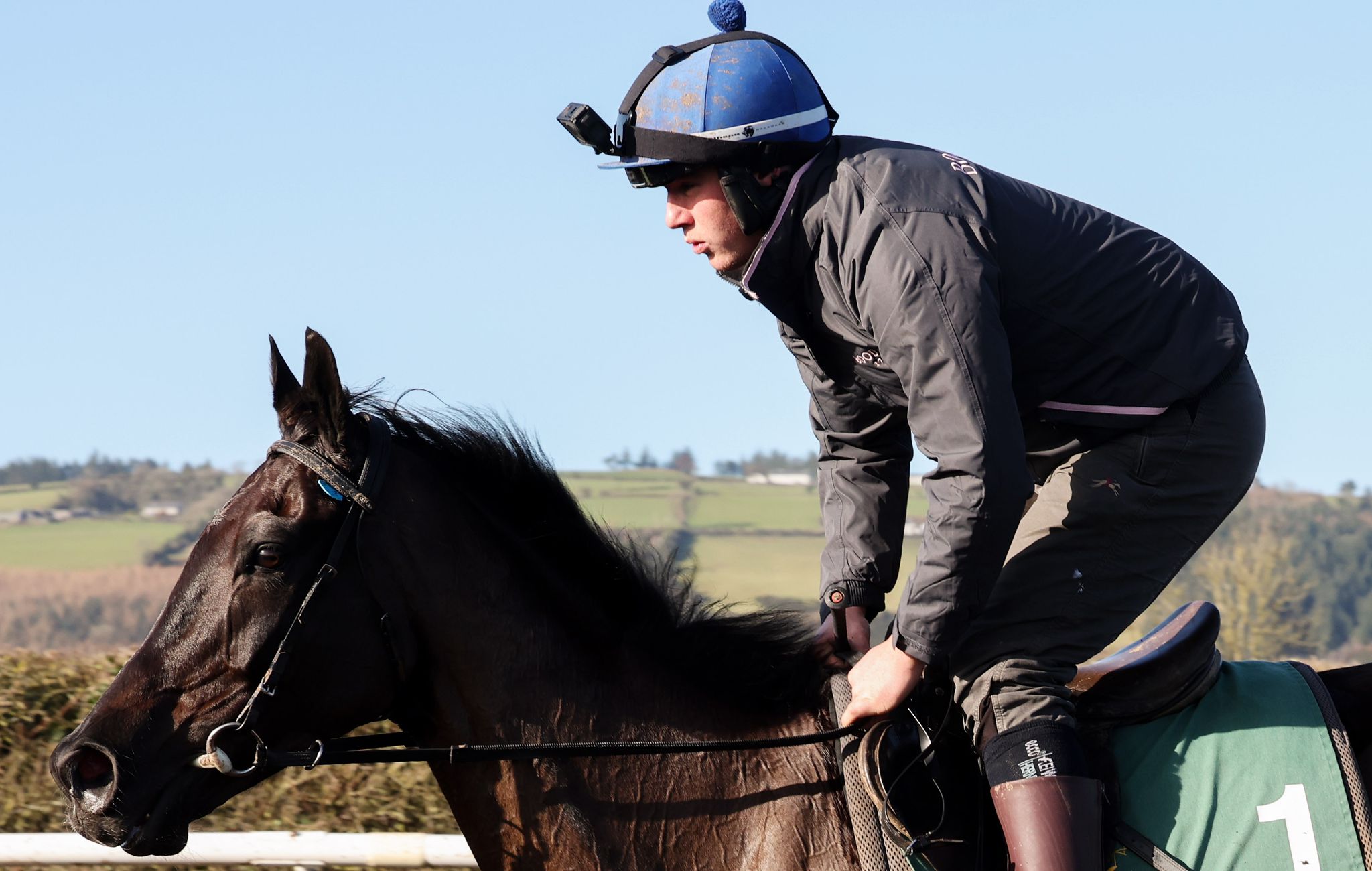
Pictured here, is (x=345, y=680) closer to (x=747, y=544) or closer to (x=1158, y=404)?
(x=1158, y=404)

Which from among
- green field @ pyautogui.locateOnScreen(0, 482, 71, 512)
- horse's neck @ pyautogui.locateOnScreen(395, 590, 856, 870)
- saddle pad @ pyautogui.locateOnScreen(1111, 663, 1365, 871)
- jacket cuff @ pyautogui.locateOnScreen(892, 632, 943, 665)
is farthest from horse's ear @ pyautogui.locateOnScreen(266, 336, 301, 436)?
green field @ pyautogui.locateOnScreen(0, 482, 71, 512)

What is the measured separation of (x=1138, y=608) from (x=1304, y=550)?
4291cm

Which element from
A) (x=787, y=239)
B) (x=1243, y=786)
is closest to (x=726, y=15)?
(x=787, y=239)

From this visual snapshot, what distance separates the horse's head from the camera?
2859mm

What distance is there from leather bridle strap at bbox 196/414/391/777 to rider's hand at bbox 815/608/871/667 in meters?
1.14

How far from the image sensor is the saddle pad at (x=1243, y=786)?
290cm

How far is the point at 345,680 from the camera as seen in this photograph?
2965 millimetres

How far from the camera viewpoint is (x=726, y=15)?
10.5 feet

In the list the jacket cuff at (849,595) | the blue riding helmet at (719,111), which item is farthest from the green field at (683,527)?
the blue riding helmet at (719,111)

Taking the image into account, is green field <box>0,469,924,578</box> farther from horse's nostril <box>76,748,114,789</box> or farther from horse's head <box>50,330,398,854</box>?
horse's nostril <box>76,748,114,789</box>

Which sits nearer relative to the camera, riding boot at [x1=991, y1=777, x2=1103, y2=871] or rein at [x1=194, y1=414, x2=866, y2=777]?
riding boot at [x1=991, y1=777, x2=1103, y2=871]

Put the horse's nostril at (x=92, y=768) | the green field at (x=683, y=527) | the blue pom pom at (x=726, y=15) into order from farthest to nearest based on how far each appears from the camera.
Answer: the green field at (x=683, y=527), the blue pom pom at (x=726, y=15), the horse's nostril at (x=92, y=768)

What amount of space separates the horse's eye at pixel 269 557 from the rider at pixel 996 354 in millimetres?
1135

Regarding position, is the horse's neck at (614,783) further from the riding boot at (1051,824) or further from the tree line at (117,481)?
the tree line at (117,481)
